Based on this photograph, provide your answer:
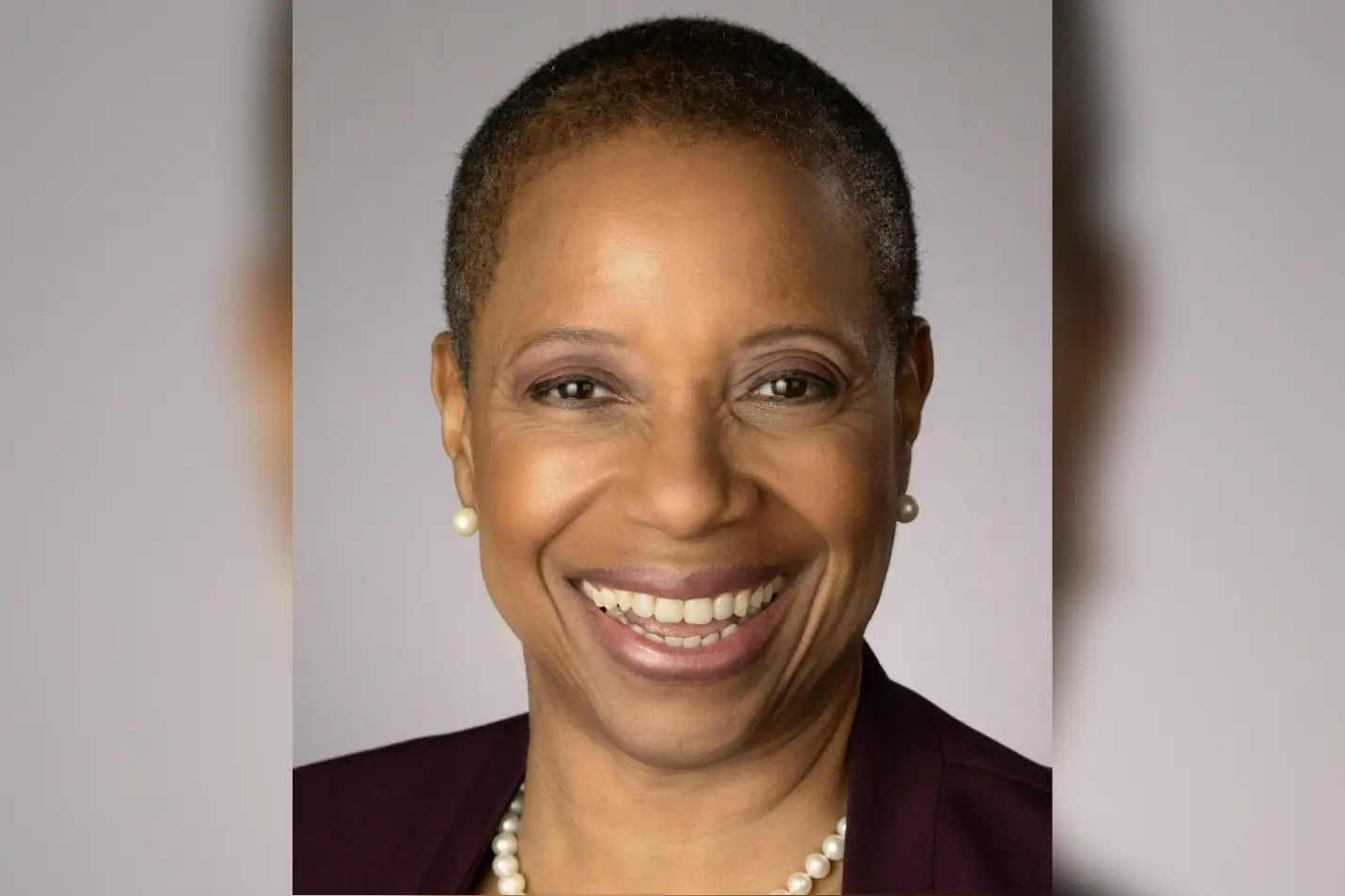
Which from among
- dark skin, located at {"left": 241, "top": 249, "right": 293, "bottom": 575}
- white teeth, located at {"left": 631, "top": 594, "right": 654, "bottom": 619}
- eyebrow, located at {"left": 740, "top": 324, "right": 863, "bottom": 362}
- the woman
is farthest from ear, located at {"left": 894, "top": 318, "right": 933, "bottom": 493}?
dark skin, located at {"left": 241, "top": 249, "right": 293, "bottom": 575}

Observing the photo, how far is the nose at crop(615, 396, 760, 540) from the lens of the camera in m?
1.92

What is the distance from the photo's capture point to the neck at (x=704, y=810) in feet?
6.85

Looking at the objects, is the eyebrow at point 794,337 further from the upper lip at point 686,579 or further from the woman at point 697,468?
the upper lip at point 686,579

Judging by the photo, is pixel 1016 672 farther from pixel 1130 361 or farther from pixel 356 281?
pixel 356 281

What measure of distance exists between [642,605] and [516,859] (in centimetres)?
44

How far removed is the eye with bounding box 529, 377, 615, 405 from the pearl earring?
210mm

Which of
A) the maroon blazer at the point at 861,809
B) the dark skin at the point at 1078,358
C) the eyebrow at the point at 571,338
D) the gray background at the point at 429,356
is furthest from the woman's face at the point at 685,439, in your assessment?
the dark skin at the point at 1078,358

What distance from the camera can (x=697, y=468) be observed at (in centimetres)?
193

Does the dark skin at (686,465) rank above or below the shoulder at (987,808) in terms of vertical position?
above

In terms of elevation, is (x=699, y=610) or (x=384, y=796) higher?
(x=699, y=610)

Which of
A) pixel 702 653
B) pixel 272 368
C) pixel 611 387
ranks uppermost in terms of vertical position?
pixel 272 368

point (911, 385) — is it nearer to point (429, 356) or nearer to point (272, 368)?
point (429, 356)

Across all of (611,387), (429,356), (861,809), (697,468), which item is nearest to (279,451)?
(429,356)

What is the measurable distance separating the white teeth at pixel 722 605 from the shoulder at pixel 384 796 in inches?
16.9
